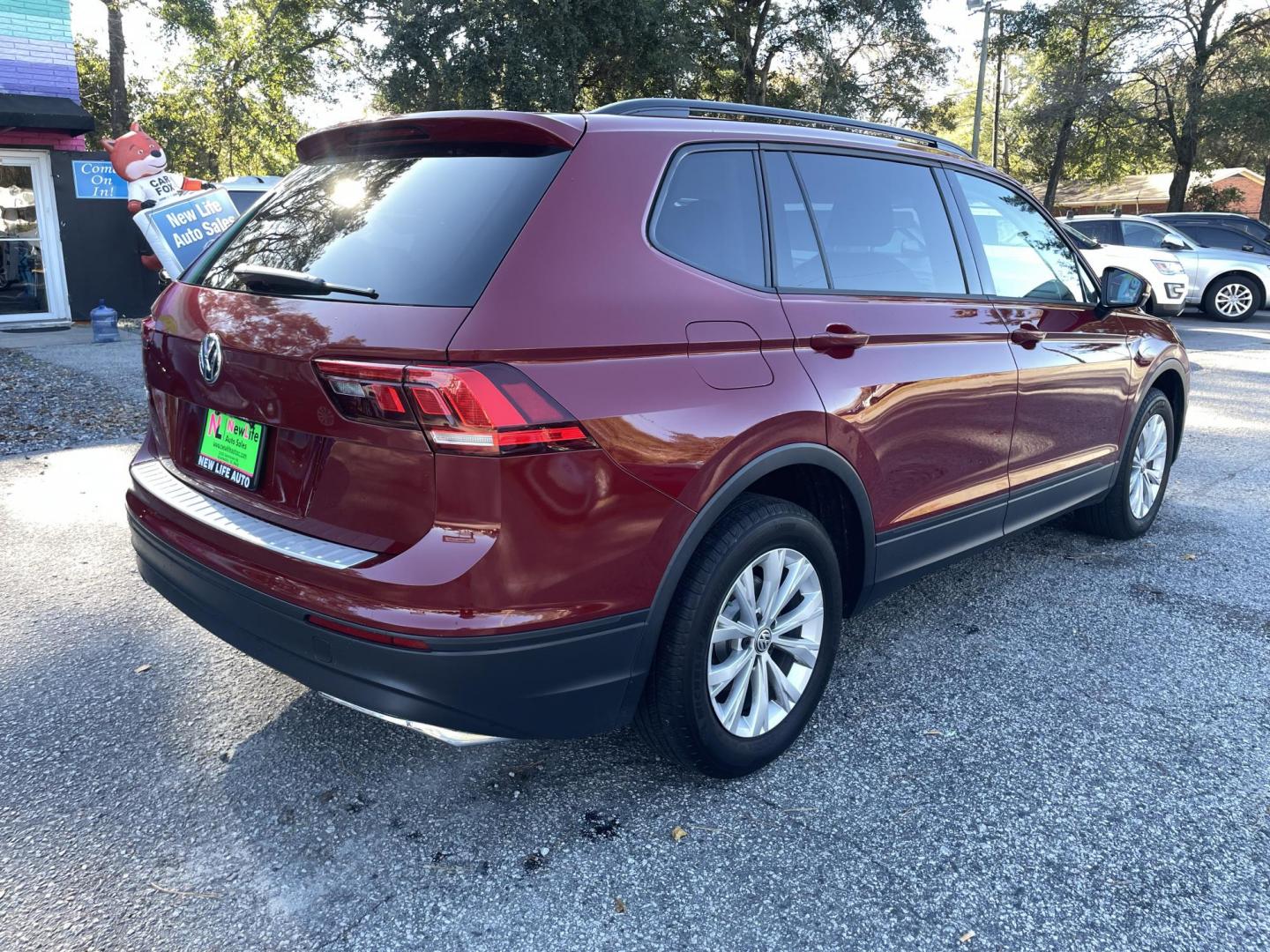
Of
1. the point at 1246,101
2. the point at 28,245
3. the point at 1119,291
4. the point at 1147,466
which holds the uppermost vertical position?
the point at 1246,101

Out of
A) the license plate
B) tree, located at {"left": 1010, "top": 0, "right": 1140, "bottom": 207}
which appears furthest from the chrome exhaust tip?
tree, located at {"left": 1010, "top": 0, "right": 1140, "bottom": 207}

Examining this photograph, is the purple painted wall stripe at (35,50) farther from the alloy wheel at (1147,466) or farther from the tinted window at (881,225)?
the alloy wheel at (1147,466)

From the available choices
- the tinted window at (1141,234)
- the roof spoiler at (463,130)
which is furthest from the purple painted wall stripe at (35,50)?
the tinted window at (1141,234)

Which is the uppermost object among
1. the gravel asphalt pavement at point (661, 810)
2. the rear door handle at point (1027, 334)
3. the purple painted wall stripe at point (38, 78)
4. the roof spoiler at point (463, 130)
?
the purple painted wall stripe at point (38, 78)

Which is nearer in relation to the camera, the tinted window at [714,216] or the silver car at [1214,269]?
the tinted window at [714,216]

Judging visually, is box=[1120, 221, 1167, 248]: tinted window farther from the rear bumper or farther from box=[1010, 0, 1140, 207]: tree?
the rear bumper

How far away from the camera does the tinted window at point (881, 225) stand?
3.03m

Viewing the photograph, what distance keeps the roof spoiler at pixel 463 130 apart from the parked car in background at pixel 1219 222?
700 inches

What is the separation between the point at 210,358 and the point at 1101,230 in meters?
16.7

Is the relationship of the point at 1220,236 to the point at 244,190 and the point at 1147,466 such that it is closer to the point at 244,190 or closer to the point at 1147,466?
the point at 1147,466

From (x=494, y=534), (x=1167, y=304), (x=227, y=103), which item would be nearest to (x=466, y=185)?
(x=494, y=534)

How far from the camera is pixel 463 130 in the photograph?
8.12 feet

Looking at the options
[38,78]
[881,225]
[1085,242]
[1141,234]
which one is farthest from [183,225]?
[1141,234]

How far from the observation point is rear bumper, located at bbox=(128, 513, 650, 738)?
6.89ft
